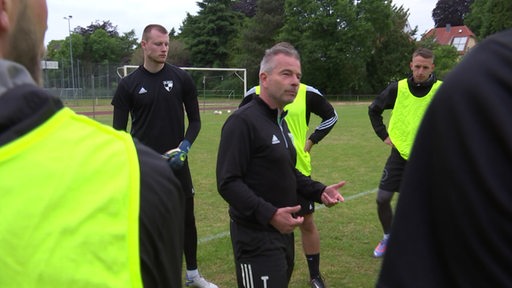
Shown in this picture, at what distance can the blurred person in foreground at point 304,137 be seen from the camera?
4.67 meters

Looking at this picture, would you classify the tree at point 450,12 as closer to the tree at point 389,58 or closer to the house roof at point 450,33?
the house roof at point 450,33

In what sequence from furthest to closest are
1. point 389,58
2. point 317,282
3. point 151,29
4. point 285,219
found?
point 389,58, point 151,29, point 317,282, point 285,219

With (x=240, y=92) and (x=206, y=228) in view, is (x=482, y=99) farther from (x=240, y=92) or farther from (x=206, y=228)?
(x=240, y=92)

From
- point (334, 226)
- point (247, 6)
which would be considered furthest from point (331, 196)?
point (247, 6)

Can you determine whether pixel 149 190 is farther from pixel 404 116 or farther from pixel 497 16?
pixel 497 16

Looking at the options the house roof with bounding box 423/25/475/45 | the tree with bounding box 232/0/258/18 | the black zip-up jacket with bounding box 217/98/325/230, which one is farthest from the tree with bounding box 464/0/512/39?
the black zip-up jacket with bounding box 217/98/325/230

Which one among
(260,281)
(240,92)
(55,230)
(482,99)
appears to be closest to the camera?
(55,230)

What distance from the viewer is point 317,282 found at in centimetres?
468

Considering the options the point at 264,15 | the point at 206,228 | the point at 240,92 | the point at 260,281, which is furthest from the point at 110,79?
the point at 260,281

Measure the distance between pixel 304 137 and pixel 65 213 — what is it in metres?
4.50

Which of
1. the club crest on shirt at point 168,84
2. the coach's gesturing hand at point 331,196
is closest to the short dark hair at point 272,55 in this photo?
the coach's gesturing hand at point 331,196

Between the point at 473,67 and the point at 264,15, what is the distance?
59.1 meters

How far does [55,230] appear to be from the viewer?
29.7 inches

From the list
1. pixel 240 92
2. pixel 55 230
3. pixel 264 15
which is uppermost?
pixel 264 15
